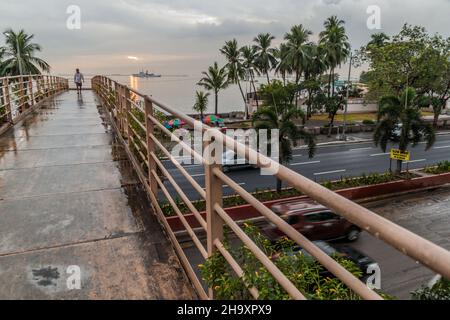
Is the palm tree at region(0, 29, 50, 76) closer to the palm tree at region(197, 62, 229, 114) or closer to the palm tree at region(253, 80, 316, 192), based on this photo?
the palm tree at region(197, 62, 229, 114)

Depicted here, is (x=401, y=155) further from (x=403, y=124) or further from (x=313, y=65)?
(x=313, y=65)

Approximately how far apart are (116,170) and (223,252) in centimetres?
331

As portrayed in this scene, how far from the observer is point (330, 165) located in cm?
2292

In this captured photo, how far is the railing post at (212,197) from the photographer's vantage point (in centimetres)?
189

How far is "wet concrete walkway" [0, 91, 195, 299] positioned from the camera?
7.63ft

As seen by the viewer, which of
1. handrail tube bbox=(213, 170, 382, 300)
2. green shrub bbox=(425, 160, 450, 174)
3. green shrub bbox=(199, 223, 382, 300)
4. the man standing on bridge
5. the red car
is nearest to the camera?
handrail tube bbox=(213, 170, 382, 300)

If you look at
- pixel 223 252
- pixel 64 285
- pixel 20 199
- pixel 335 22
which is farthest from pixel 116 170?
pixel 335 22

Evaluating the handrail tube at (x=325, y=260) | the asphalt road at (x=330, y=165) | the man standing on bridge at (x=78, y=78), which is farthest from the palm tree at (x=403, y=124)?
the handrail tube at (x=325, y=260)

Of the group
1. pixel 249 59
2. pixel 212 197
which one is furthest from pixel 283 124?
pixel 249 59

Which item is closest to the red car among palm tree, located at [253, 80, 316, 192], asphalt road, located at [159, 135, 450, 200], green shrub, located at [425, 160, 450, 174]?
palm tree, located at [253, 80, 316, 192]

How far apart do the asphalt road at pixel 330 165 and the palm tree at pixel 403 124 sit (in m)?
2.85

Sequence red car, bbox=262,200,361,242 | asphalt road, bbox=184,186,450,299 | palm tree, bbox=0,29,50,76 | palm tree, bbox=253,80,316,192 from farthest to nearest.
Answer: palm tree, bbox=0,29,50,76, palm tree, bbox=253,80,316,192, red car, bbox=262,200,361,242, asphalt road, bbox=184,186,450,299

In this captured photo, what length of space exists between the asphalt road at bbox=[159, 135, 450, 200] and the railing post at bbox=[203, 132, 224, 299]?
14.5 meters

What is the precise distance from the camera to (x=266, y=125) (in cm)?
1745
